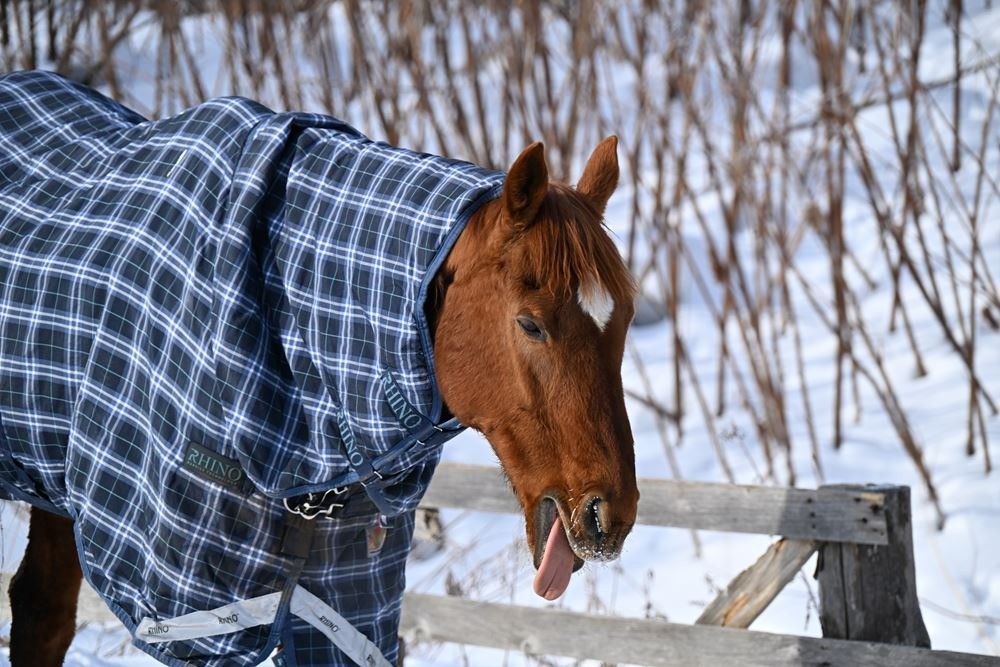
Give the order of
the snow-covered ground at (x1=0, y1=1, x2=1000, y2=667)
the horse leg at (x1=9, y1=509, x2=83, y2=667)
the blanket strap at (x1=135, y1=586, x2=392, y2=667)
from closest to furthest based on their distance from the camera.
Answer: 1. the blanket strap at (x1=135, y1=586, x2=392, y2=667)
2. the horse leg at (x1=9, y1=509, x2=83, y2=667)
3. the snow-covered ground at (x1=0, y1=1, x2=1000, y2=667)

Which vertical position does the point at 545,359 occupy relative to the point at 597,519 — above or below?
above

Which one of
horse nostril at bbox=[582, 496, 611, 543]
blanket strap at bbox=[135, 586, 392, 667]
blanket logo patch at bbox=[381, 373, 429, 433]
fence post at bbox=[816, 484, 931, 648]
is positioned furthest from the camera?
fence post at bbox=[816, 484, 931, 648]

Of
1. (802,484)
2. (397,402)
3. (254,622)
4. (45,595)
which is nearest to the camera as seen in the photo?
(397,402)

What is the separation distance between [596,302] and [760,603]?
→ 1.81m

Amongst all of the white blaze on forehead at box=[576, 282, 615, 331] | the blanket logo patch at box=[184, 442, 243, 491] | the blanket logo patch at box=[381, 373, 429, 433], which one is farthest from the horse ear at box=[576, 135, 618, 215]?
the blanket logo patch at box=[184, 442, 243, 491]

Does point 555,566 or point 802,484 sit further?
point 802,484

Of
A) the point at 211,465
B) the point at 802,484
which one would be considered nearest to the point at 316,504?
the point at 211,465

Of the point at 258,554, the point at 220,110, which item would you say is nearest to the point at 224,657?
the point at 258,554

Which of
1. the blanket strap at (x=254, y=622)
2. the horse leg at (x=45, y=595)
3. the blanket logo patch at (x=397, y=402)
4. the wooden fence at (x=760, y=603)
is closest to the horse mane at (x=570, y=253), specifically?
the blanket logo patch at (x=397, y=402)

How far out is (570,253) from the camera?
160 cm

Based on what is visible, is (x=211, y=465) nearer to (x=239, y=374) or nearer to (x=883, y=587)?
(x=239, y=374)

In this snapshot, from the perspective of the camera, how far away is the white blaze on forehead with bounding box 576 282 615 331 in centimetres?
158

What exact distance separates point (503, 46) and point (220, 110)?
3.76 metres

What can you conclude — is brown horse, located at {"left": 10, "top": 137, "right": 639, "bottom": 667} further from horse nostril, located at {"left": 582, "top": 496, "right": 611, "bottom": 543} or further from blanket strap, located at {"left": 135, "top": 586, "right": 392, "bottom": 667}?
blanket strap, located at {"left": 135, "top": 586, "right": 392, "bottom": 667}
